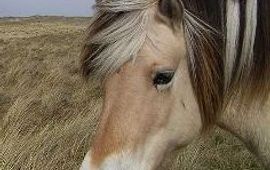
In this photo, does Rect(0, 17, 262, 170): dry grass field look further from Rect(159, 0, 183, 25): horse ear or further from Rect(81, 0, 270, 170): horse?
Rect(159, 0, 183, 25): horse ear

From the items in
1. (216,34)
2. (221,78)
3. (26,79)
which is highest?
(216,34)

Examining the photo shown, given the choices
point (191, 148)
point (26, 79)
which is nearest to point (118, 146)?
point (191, 148)

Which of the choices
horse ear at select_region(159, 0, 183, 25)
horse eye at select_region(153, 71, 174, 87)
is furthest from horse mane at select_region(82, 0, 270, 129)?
horse eye at select_region(153, 71, 174, 87)

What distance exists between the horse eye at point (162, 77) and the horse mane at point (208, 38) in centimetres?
14

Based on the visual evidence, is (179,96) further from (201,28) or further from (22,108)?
(22,108)

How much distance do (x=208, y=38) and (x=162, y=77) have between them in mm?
333

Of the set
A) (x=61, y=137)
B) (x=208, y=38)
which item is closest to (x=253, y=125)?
(x=208, y=38)

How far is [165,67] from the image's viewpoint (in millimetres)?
2715

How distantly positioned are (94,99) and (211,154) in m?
2.78

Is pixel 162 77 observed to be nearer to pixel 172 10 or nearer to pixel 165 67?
pixel 165 67

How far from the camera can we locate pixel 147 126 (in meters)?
2.75

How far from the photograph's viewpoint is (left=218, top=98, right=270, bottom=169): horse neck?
2957 mm

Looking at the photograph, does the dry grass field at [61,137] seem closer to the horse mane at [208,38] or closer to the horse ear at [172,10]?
the horse mane at [208,38]

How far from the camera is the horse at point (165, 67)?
2.71m
